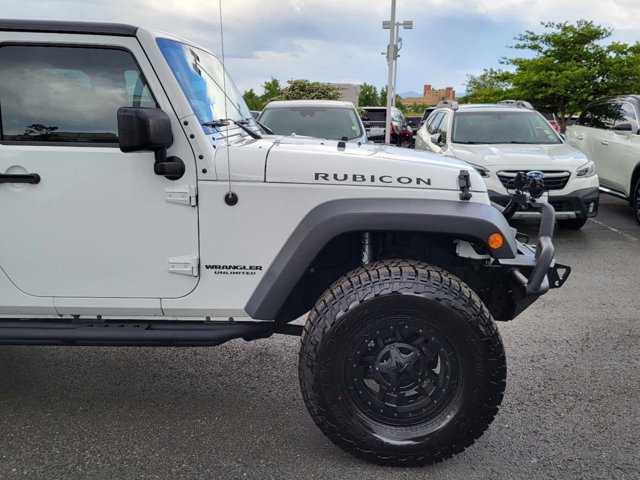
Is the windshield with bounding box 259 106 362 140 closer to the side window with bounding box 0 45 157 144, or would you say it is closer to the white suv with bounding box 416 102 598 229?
the white suv with bounding box 416 102 598 229

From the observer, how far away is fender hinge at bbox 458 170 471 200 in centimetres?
261

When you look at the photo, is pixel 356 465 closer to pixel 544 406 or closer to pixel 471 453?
pixel 471 453

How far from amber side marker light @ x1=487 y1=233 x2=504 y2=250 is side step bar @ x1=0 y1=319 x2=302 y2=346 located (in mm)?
1154

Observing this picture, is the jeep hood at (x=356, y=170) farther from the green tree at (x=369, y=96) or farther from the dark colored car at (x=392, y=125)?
the green tree at (x=369, y=96)

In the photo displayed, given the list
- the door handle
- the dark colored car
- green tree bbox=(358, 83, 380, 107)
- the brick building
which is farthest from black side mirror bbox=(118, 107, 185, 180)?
the brick building

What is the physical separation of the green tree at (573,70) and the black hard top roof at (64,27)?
1676 centimetres

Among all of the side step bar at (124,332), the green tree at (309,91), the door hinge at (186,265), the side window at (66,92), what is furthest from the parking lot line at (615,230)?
the green tree at (309,91)

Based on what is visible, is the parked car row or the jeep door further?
the parked car row

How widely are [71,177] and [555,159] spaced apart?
6.16 metres

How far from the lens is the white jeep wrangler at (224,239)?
255 cm

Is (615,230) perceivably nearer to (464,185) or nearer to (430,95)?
(464,185)

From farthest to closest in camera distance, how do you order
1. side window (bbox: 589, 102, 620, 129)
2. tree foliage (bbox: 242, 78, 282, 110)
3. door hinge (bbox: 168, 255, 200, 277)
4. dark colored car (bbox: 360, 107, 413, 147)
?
tree foliage (bbox: 242, 78, 282, 110) → dark colored car (bbox: 360, 107, 413, 147) → side window (bbox: 589, 102, 620, 129) → door hinge (bbox: 168, 255, 200, 277)

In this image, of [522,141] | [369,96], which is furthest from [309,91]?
[369,96]

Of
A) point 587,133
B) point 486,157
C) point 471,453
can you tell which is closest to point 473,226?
point 471,453
